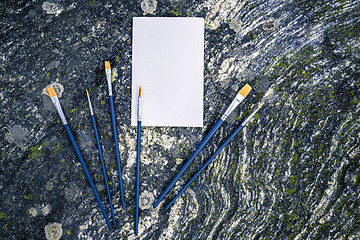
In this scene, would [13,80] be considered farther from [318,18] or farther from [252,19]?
[318,18]

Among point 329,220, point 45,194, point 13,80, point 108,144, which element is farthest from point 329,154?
point 13,80

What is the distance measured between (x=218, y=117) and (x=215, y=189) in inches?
9.3

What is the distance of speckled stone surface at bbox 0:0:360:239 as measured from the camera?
0.88 metres

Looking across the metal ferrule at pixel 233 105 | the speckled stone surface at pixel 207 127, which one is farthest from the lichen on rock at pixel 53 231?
the metal ferrule at pixel 233 105

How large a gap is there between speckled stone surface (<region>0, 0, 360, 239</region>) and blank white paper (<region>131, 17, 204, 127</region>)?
3 centimetres

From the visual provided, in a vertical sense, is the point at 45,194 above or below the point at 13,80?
below

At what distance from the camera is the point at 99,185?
34.9 inches

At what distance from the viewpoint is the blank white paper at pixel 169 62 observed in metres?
0.91

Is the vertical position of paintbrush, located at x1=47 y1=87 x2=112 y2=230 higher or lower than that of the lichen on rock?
higher

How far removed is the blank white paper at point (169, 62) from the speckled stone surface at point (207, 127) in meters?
0.03

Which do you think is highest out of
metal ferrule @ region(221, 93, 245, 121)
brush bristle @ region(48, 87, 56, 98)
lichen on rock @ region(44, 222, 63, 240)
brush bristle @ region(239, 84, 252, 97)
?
brush bristle @ region(239, 84, 252, 97)

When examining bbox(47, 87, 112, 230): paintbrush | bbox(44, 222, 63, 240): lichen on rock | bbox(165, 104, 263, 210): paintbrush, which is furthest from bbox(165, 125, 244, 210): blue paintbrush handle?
bbox(44, 222, 63, 240): lichen on rock

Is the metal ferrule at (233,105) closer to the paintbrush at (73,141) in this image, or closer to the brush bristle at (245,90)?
the brush bristle at (245,90)

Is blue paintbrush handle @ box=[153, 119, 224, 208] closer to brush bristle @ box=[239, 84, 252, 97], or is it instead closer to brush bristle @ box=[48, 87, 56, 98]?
brush bristle @ box=[239, 84, 252, 97]
